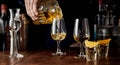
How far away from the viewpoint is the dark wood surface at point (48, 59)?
4.32 feet

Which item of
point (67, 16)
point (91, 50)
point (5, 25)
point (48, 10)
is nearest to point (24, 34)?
point (5, 25)

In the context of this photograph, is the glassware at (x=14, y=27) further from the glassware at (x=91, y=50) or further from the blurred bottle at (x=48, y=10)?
the glassware at (x=91, y=50)

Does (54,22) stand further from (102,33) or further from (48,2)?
(102,33)

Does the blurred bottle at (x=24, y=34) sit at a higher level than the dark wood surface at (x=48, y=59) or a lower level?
higher

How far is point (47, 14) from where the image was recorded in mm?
1555

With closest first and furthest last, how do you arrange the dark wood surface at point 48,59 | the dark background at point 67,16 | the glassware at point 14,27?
the dark wood surface at point 48,59 → the glassware at point 14,27 → the dark background at point 67,16

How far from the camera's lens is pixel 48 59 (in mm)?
1409

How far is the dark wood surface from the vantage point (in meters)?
1.32

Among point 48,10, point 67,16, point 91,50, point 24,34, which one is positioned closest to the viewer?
point 91,50

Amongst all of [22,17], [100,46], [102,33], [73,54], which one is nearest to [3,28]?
[22,17]

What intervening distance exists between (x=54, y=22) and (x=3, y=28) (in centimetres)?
33

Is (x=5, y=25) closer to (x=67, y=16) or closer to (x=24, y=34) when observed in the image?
(x=24, y=34)

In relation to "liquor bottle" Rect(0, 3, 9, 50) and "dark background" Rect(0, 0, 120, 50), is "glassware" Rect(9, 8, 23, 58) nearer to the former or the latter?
"liquor bottle" Rect(0, 3, 9, 50)

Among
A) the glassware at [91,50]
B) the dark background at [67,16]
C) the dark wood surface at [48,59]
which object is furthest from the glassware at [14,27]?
the dark background at [67,16]
